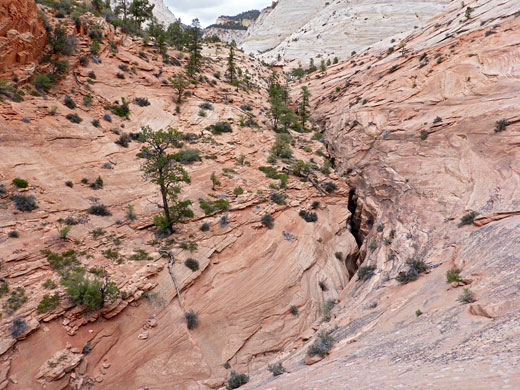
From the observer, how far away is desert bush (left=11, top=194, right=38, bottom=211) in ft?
39.8

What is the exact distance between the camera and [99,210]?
13.9 m

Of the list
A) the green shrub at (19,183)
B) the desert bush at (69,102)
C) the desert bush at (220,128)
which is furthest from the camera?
the desert bush at (220,128)

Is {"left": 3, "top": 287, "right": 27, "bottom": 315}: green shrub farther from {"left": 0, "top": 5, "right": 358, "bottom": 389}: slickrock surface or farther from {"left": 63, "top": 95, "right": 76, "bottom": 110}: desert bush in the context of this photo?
{"left": 63, "top": 95, "right": 76, "bottom": 110}: desert bush

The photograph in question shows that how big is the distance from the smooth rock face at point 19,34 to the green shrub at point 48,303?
17.7 m

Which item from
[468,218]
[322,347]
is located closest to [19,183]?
[322,347]

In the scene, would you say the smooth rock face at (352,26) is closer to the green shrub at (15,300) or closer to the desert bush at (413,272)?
the desert bush at (413,272)

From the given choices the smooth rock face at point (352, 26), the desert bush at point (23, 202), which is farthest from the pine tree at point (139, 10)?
the smooth rock face at point (352, 26)

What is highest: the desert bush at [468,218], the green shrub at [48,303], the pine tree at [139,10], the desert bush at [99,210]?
the pine tree at [139,10]

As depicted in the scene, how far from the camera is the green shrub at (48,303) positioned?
9219 millimetres

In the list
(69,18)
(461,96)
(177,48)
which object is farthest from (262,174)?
(177,48)

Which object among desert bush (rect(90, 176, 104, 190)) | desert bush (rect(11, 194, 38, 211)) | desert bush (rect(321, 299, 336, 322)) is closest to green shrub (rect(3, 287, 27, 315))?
desert bush (rect(11, 194, 38, 211))

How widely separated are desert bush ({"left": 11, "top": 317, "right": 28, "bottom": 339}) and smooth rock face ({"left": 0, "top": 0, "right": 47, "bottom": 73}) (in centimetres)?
1827

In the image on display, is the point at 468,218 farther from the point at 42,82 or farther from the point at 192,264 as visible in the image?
the point at 42,82

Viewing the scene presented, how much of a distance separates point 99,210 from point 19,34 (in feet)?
51.8
